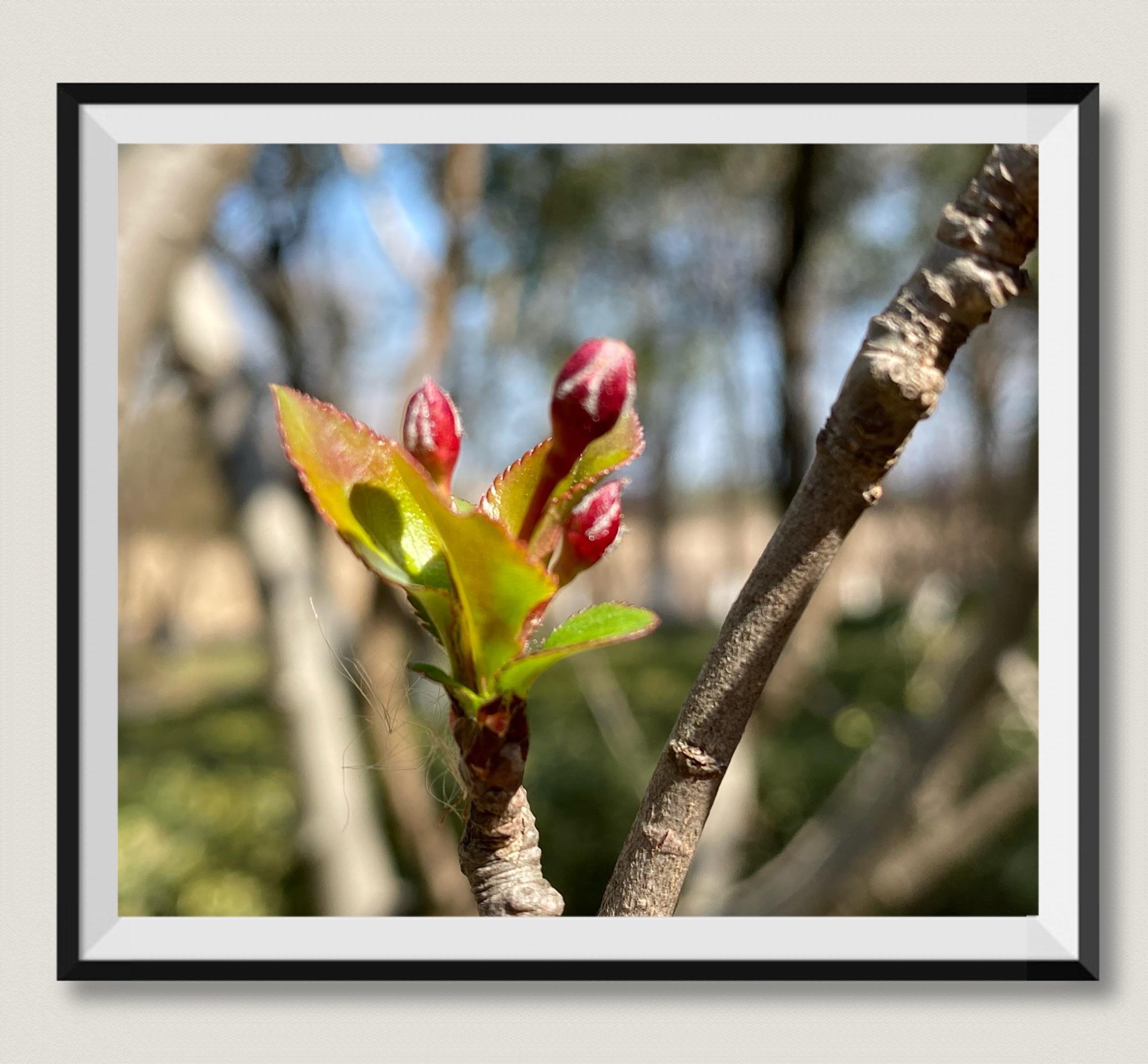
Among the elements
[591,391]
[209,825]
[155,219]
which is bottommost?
[209,825]

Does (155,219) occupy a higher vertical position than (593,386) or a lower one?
higher

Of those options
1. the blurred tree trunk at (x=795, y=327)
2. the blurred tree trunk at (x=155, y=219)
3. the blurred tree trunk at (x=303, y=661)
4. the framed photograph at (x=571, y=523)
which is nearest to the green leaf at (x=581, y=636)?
the framed photograph at (x=571, y=523)

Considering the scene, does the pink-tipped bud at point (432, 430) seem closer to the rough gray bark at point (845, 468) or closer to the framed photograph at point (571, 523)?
the framed photograph at point (571, 523)

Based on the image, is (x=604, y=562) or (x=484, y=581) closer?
(x=484, y=581)

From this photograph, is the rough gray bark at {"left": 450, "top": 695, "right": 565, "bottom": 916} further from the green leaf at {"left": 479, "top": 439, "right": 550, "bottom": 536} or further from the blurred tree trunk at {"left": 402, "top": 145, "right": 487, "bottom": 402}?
the blurred tree trunk at {"left": 402, "top": 145, "right": 487, "bottom": 402}

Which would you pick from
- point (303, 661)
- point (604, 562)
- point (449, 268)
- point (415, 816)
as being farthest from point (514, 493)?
point (604, 562)

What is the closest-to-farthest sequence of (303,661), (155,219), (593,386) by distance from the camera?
(593,386), (155,219), (303,661)

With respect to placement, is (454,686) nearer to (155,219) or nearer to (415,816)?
(155,219)

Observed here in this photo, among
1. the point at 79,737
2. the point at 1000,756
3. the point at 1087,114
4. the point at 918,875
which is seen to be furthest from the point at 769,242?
the point at 79,737
